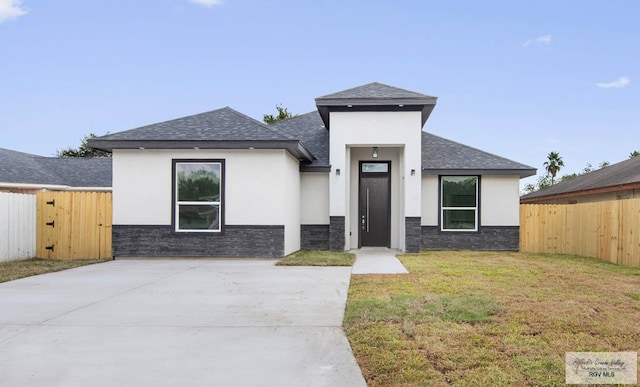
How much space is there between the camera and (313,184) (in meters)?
14.6

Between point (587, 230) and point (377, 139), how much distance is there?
6718 mm

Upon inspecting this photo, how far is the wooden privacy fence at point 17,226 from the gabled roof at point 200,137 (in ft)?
7.88

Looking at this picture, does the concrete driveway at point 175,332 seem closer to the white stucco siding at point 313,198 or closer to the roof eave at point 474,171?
the white stucco siding at point 313,198

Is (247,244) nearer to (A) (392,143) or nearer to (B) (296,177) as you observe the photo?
(B) (296,177)

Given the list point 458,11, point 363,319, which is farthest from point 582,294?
point 458,11

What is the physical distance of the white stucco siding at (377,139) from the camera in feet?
45.8

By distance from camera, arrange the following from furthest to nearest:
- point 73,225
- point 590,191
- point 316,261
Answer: point 590,191, point 73,225, point 316,261

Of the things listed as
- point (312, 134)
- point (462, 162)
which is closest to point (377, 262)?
point (462, 162)

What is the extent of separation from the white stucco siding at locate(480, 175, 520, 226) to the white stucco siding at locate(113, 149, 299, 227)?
718 cm

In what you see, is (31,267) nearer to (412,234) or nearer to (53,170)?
(412,234)

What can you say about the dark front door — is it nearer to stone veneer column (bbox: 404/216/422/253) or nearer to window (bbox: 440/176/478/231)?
stone veneer column (bbox: 404/216/422/253)

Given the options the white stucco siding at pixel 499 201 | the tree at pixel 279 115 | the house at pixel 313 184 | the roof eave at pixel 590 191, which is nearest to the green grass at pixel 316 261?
the house at pixel 313 184

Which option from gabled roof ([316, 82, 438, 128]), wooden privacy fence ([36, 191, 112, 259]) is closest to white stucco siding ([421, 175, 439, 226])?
gabled roof ([316, 82, 438, 128])

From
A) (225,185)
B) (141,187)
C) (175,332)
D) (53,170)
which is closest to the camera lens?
(175,332)
